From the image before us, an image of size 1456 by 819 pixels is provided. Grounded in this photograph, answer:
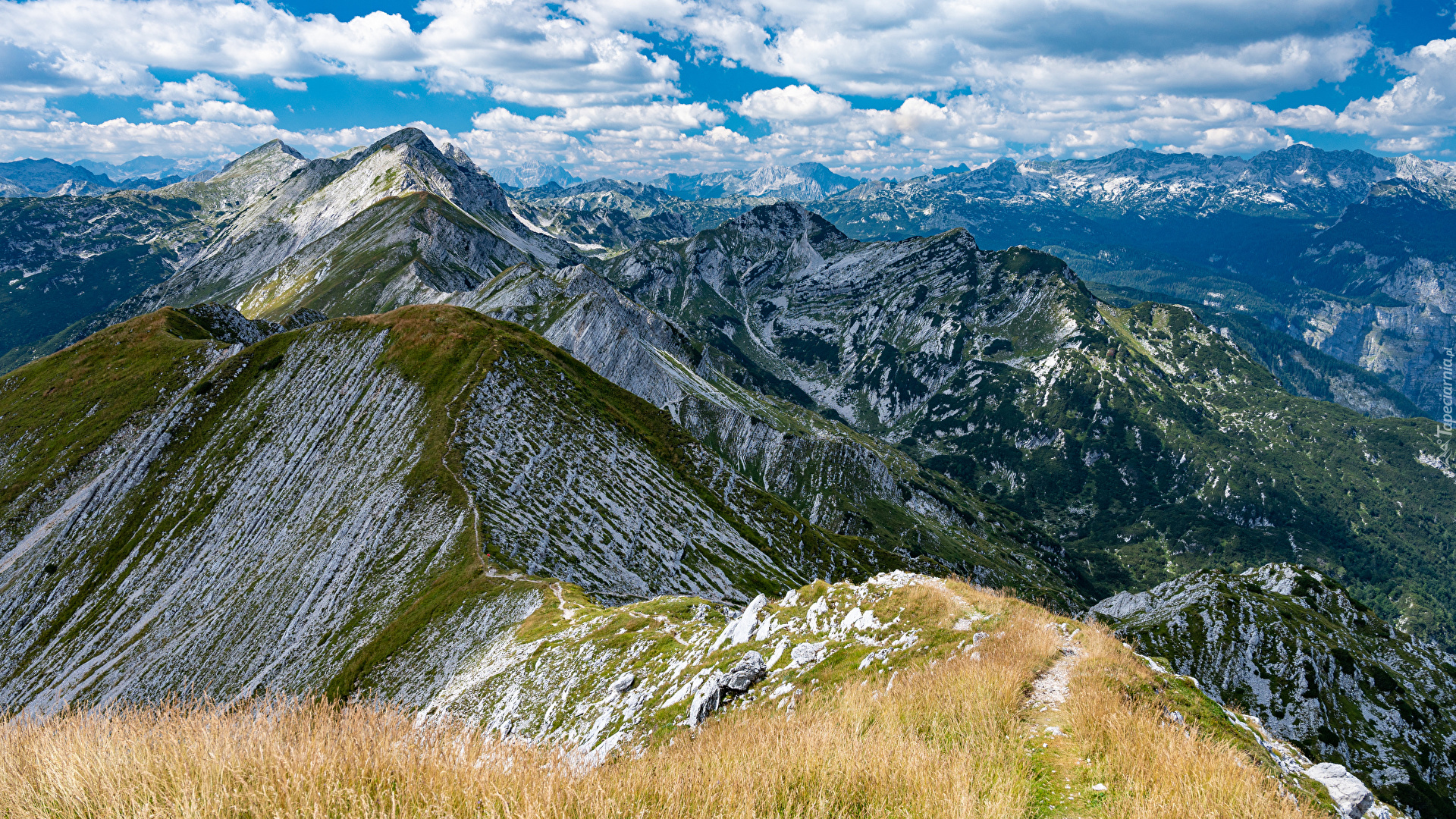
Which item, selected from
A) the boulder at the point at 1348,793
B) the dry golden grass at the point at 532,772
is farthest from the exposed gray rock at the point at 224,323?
the boulder at the point at 1348,793

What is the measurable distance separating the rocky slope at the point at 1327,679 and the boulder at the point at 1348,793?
8967cm

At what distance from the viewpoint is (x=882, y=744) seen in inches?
368

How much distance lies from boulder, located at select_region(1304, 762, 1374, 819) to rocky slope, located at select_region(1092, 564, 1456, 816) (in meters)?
89.7

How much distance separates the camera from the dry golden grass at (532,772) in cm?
607

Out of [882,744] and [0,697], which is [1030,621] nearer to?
[882,744]

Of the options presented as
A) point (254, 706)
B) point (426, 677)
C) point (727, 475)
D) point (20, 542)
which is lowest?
point (727, 475)

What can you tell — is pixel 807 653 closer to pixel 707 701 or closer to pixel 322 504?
pixel 707 701

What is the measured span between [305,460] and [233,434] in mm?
16662

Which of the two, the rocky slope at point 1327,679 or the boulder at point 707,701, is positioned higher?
the boulder at point 707,701

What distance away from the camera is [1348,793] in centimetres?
1255

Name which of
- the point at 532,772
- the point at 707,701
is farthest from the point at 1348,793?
the point at 707,701

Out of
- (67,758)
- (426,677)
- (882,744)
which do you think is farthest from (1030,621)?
(426,677)

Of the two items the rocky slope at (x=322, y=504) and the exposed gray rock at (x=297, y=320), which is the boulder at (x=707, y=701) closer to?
the rocky slope at (x=322, y=504)

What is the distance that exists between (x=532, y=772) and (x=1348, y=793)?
16.1 meters
